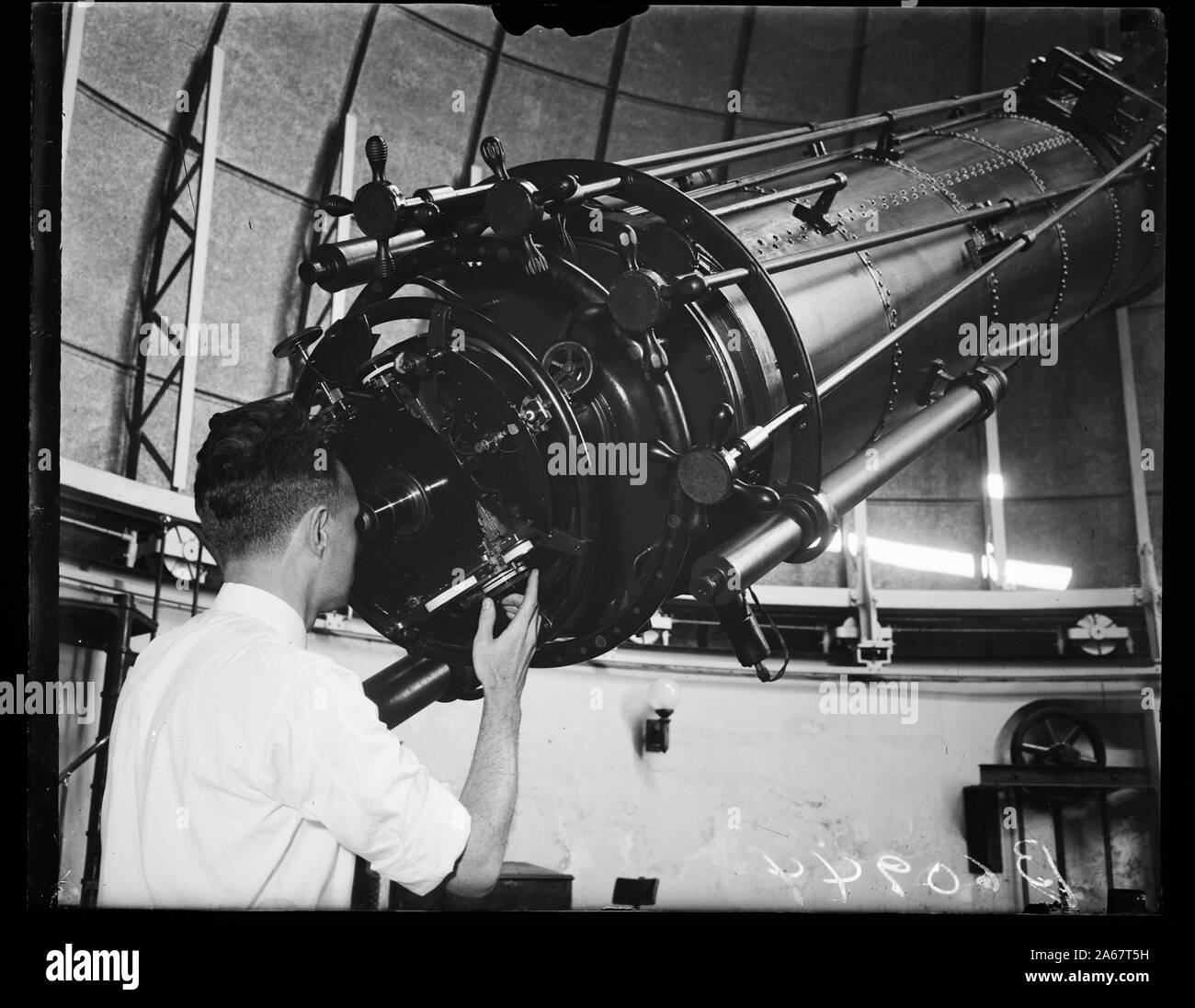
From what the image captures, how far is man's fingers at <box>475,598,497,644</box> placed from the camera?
203cm

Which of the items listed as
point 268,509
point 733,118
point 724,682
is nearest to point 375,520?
point 268,509

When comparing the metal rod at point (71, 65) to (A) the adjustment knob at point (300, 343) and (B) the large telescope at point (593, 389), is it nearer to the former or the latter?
(A) the adjustment knob at point (300, 343)

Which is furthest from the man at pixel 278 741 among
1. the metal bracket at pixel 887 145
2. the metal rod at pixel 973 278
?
the metal bracket at pixel 887 145

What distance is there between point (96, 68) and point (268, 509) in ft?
5.55

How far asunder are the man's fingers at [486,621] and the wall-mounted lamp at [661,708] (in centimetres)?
107

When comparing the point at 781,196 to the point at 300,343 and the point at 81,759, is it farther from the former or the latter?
the point at 81,759

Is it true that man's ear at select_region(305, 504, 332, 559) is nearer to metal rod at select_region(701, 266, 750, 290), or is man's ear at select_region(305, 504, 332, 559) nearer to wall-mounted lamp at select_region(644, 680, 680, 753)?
metal rod at select_region(701, 266, 750, 290)

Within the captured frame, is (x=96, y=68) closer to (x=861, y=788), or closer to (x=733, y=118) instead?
(x=733, y=118)

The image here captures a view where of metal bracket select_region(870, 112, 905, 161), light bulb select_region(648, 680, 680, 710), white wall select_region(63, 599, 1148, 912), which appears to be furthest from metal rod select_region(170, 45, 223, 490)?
metal bracket select_region(870, 112, 905, 161)

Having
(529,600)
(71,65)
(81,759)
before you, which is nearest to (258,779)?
(529,600)

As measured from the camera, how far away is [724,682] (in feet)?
9.83

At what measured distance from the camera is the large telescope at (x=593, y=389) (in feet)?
6.26

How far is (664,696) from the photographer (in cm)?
301

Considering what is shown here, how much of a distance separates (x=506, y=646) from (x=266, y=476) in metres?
0.63
